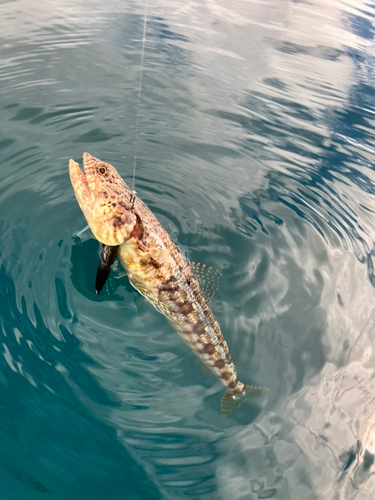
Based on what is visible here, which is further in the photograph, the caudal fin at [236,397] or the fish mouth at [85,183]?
the caudal fin at [236,397]

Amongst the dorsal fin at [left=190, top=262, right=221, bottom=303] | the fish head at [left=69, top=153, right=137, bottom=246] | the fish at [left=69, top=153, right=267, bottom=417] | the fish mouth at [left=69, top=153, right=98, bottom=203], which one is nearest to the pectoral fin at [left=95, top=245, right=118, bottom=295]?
the fish at [left=69, top=153, right=267, bottom=417]

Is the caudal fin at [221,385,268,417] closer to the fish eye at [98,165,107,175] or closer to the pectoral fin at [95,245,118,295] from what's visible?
the pectoral fin at [95,245,118,295]

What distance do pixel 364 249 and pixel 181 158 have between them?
3980 mm

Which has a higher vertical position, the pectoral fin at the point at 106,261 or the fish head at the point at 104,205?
the fish head at the point at 104,205

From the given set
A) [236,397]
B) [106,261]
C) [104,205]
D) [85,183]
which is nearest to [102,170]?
[85,183]

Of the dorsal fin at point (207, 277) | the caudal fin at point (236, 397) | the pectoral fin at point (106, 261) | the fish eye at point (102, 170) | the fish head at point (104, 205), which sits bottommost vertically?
the caudal fin at point (236, 397)

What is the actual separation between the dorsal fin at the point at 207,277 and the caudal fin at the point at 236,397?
49.5 inches

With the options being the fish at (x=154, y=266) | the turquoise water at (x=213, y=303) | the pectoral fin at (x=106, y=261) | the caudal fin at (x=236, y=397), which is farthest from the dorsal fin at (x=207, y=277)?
the caudal fin at (x=236, y=397)

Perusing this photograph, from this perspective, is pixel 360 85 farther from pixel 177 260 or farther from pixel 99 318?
pixel 99 318

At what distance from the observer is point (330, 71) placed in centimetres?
1266

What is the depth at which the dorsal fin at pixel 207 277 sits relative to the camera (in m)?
4.69

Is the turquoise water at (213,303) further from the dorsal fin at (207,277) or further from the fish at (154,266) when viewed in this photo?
the dorsal fin at (207,277)

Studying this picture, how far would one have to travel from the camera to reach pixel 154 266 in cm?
441

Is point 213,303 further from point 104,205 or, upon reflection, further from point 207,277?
point 104,205
